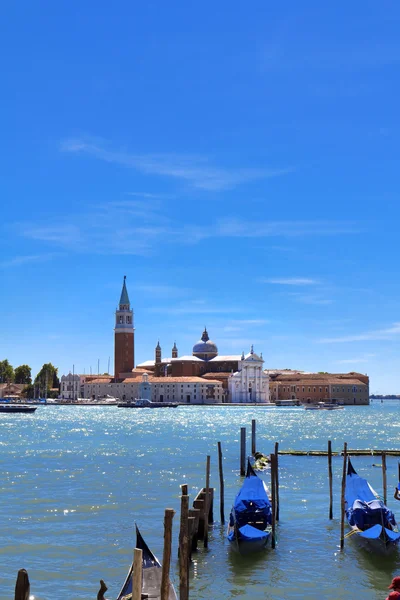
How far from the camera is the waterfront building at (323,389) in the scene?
122500mm

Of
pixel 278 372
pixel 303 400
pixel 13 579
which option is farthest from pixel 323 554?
pixel 278 372

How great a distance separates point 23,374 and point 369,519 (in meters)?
119

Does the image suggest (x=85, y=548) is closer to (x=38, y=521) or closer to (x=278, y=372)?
(x=38, y=521)

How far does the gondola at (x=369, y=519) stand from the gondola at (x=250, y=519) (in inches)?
63.7

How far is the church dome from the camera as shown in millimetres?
131375

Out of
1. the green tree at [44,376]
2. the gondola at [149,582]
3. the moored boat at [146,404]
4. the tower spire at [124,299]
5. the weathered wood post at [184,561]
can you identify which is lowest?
the moored boat at [146,404]

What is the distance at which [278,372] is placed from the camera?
5709 inches

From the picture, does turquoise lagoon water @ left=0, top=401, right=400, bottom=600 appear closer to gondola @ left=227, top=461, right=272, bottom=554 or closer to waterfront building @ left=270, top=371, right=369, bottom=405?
gondola @ left=227, top=461, right=272, bottom=554

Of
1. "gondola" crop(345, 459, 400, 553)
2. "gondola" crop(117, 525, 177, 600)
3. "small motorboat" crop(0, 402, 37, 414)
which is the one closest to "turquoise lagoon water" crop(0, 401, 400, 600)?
"gondola" crop(345, 459, 400, 553)

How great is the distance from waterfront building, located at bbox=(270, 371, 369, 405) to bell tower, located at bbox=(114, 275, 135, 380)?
2416cm

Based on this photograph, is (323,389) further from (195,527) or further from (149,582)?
(149,582)

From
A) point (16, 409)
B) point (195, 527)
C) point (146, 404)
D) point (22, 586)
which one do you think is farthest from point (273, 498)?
point (146, 404)

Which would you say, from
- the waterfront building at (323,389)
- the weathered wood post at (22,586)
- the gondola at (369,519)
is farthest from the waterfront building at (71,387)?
the weathered wood post at (22,586)

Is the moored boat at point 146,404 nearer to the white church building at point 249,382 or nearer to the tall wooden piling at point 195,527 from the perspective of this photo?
the white church building at point 249,382
